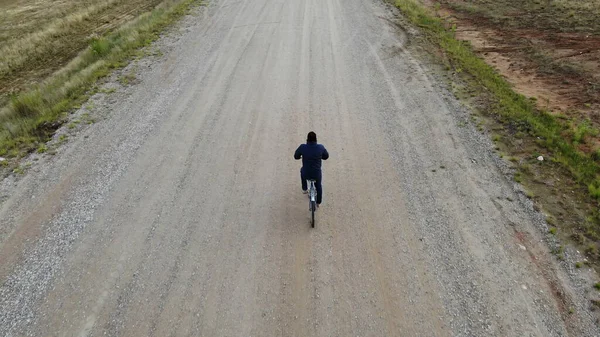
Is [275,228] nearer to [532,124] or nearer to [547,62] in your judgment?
[532,124]

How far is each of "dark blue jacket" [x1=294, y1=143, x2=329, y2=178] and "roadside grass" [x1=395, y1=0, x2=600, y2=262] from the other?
473cm

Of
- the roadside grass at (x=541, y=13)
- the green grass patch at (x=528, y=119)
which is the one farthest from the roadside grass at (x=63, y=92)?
the roadside grass at (x=541, y=13)

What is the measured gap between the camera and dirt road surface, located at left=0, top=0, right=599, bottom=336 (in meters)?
6.20

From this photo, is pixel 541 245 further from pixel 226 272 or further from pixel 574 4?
pixel 574 4

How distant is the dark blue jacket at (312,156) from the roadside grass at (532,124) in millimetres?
4733

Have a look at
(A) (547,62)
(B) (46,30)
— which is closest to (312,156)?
(A) (547,62)

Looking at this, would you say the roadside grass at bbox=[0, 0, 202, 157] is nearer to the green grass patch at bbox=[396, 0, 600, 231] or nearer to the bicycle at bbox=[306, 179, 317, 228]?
the bicycle at bbox=[306, 179, 317, 228]

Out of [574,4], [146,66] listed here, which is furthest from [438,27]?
[146,66]

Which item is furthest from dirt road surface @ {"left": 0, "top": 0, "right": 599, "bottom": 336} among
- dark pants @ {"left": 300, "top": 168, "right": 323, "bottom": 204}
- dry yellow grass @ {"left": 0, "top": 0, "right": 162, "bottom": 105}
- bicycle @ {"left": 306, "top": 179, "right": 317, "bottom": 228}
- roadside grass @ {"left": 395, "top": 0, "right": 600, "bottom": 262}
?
dry yellow grass @ {"left": 0, "top": 0, "right": 162, "bottom": 105}

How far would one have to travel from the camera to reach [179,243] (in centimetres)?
752

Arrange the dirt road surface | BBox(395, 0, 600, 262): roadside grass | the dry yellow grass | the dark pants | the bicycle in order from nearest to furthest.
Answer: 1. the dirt road surface
2. the bicycle
3. the dark pants
4. BBox(395, 0, 600, 262): roadside grass
5. the dry yellow grass

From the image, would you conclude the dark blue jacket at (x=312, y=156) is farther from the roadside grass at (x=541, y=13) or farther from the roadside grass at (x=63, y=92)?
the roadside grass at (x=541, y=13)

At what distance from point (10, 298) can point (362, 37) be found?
50.4 feet

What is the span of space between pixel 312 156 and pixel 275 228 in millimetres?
1659
